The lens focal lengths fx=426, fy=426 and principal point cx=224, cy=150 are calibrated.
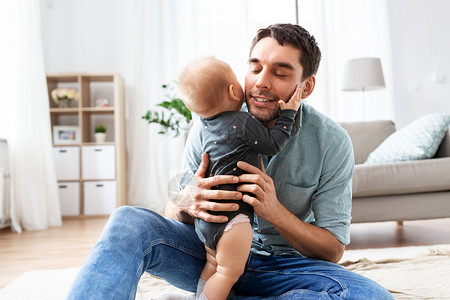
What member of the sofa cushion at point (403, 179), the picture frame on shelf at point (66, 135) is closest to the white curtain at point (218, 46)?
the picture frame on shelf at point (66, 135)

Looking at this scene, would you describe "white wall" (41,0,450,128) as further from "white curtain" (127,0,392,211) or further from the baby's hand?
the baby's hand

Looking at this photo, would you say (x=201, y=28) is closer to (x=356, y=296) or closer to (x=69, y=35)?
(x=69, y=35)

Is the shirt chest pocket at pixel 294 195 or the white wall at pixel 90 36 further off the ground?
the white wall at pixel 90 36

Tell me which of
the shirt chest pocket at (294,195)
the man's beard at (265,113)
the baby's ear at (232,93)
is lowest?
the shirt chest pocket at (294,195)

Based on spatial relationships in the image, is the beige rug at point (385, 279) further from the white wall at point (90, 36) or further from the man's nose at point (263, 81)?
the white wall at point (90, 36)

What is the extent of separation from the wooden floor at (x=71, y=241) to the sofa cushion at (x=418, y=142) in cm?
53

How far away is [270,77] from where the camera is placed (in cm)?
118

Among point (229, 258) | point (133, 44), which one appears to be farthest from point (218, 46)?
point (229, 258)

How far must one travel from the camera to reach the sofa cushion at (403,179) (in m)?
2.58

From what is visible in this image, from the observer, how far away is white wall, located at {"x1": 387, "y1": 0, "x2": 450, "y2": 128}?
5.22 meters

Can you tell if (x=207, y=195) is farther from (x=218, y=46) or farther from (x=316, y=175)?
(x=218, y=46)

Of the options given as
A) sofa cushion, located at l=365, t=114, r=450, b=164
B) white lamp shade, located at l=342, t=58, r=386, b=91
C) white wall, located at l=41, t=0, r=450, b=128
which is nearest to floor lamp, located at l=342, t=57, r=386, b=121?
white lamp shade, located at l=342, t=58, r=386, b=91

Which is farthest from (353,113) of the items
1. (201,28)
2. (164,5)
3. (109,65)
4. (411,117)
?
(109,65)

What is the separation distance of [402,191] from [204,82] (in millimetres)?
1927
